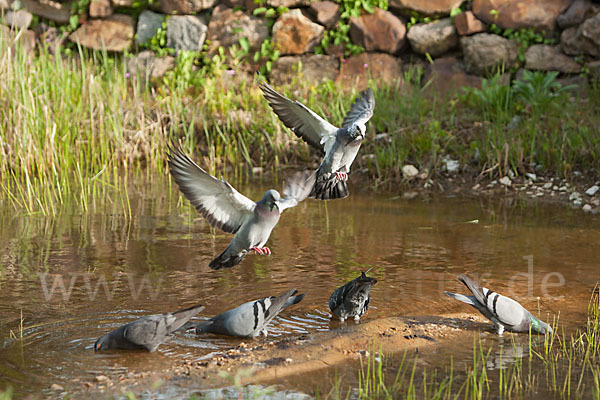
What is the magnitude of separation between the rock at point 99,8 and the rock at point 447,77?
193 inches

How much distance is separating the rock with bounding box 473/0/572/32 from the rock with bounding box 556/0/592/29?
0.11 meters

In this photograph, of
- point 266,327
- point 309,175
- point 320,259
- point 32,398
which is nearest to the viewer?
point 32,398

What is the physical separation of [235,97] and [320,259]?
15.1 ft

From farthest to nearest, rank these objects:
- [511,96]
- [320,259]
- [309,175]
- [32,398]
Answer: [511,96], [320,259], [309,175], [32,398]

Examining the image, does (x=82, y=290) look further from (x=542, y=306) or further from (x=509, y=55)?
(x=509, y=55)

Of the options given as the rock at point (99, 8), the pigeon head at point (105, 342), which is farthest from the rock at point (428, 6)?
the pigeon head at point (105, 342)

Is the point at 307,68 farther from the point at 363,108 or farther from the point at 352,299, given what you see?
the point at 352,299

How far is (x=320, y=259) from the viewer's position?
209 inches

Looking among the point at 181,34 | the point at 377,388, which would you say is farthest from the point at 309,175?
the point at 181,34

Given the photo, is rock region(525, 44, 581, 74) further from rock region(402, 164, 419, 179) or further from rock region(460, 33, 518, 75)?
rock region(402, 164, 419, 179)

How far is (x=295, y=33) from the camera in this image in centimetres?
1052

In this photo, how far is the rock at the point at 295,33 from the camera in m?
10.5

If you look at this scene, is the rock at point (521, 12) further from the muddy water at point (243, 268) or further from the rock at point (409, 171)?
the muddy water at point (243, 268)

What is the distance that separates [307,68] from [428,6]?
1851mm
